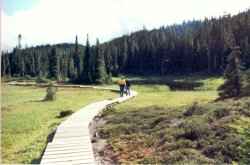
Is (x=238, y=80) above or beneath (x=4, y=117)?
above

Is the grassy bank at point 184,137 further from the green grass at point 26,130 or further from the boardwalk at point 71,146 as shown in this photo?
the green grass at point 26,130

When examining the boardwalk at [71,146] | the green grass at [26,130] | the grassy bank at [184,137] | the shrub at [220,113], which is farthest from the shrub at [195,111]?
the green grass at [26,130]

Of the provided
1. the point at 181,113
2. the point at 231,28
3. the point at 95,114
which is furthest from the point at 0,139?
the point at 231,28

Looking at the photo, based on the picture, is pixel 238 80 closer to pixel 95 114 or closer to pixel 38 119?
pixel 95 114

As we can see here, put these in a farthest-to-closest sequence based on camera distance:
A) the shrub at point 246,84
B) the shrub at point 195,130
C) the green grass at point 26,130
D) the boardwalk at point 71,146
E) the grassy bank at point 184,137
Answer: the shrub at point 246,84 → the green grass at point 26,130 → the shrub at point 195,130 → the grassy bank at point 184,137 → the boardwalk at point 71,146

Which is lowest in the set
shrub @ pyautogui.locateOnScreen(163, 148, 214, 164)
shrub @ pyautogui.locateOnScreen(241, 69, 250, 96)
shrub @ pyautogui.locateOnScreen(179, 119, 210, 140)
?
shrub @ pyautogui.locateOnScreen(163, 148, 214, 164)

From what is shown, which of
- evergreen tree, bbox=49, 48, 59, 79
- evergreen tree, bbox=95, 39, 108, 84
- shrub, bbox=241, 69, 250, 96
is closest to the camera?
shrub, bbox=241, 69, 250, 96

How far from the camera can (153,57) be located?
353ft

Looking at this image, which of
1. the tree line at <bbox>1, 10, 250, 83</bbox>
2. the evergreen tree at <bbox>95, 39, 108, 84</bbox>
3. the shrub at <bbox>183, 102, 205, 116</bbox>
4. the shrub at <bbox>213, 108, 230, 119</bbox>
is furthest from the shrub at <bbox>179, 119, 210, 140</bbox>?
the tree line at <bbox>1, 10, 250, 83</bbox>

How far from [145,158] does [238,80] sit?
20.5 meters

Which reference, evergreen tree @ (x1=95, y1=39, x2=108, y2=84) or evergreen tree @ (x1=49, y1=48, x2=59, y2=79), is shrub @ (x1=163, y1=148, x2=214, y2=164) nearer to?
evergreen tree @ (x1=95, y1=39, x2=108, y2=84)

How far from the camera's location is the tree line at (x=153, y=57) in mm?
78125

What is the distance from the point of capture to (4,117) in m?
26.4

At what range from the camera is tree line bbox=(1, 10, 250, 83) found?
256ft
